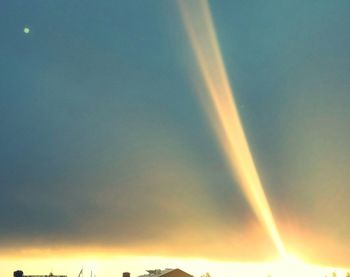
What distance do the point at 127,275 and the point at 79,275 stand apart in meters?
54.4

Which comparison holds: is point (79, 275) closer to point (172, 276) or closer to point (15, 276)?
point (15, 276)

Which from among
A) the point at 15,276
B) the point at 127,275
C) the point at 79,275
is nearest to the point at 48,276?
the point at 15,276

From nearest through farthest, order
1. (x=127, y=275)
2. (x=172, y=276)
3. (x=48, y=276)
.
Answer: (x=172, y=276)
(x=127, y=275)
(x=48, y=276)

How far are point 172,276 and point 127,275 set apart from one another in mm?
22421

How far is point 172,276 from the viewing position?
11825 cm

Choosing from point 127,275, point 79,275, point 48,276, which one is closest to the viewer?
point 127,275

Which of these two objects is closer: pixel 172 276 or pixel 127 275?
pixel 172 276

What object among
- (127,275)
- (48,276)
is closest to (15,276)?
(48,276)

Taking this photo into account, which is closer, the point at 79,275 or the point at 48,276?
the point at 48,276

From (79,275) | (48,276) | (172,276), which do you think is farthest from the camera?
(79,275)

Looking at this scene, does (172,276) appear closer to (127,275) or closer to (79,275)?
(127,275)

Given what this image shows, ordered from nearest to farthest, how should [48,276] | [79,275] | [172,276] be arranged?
1. [172,276]
2. [48,276]
3. [79,275]

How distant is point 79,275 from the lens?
614 ft

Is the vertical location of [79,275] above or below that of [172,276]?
above
